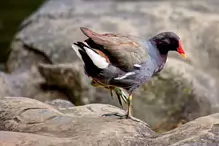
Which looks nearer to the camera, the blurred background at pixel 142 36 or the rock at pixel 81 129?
the rock at pixel 81 129

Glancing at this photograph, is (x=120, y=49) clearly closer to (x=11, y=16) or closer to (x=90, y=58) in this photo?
(x=90, y=58)

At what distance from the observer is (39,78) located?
5.93 meters

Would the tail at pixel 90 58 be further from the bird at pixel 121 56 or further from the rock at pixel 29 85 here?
the rock at pixel 29 85

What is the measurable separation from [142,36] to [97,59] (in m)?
2.49

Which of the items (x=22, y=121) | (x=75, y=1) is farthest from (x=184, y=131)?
(x=75, y=1)

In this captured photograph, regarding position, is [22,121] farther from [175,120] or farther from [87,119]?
[175,120]

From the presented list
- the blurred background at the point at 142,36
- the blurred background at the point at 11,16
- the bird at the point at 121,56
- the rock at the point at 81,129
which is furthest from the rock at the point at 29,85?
the blurred background at the point at 11,16

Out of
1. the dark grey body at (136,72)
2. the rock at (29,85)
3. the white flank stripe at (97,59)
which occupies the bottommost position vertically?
the rock at (29,85)

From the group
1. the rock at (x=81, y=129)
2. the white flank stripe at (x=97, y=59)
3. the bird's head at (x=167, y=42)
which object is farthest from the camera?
the bird's head at (x=167, y=42)

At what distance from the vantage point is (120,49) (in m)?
3.66

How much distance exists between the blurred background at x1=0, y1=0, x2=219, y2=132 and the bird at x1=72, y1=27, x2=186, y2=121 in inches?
37.3

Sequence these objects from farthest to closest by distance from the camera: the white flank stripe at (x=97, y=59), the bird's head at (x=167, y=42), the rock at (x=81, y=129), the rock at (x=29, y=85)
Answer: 1. the rock at (x=29, y=85)
2. the bird's head at (x=167, y=42)
3. the white flank stripe at (x=97, y=59)
4. the rock at (x=81, y=129)

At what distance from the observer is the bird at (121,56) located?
11.7 feet

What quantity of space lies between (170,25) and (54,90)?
51.2 inches
